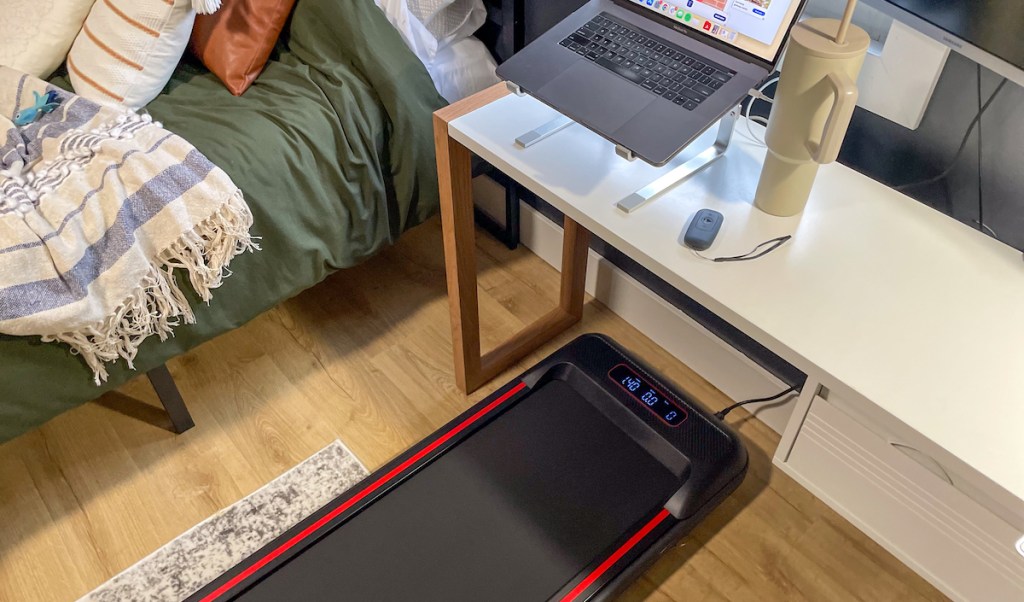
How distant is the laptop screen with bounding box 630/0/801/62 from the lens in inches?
38.0

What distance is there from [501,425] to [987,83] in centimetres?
94

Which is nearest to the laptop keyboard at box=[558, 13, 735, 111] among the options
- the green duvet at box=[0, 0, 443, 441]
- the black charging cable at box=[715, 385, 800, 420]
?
the green duvet at box=[0, 0, 443, 441]

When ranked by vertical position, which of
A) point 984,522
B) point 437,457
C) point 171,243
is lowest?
point 437,457

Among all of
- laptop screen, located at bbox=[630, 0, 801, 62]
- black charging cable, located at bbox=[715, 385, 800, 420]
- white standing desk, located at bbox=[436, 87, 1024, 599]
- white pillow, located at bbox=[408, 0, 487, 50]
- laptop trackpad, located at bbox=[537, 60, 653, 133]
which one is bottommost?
black charging cable, located at bbox=[715, 385, 800, 420]

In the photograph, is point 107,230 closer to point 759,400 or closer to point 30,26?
point 30,26

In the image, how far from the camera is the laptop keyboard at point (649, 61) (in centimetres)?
101

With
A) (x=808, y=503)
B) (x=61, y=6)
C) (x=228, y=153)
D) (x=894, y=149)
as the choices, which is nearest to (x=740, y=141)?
(x=894, y=149)

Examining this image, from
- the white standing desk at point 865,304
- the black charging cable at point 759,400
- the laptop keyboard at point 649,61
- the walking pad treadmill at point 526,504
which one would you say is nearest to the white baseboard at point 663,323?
the black charging cable at point 759,400

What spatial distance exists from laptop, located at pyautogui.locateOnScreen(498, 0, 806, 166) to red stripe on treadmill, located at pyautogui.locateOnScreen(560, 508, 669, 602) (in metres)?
0.63

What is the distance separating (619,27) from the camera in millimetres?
1116

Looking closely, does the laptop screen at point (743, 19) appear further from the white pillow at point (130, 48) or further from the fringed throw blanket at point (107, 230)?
the white pillow at point (130, 48)

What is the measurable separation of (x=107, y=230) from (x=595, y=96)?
0.80 m

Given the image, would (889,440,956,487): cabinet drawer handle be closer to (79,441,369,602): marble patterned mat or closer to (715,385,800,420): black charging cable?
(715,385,800,420): black charging cable

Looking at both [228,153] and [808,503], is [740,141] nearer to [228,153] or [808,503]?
[808,503]
